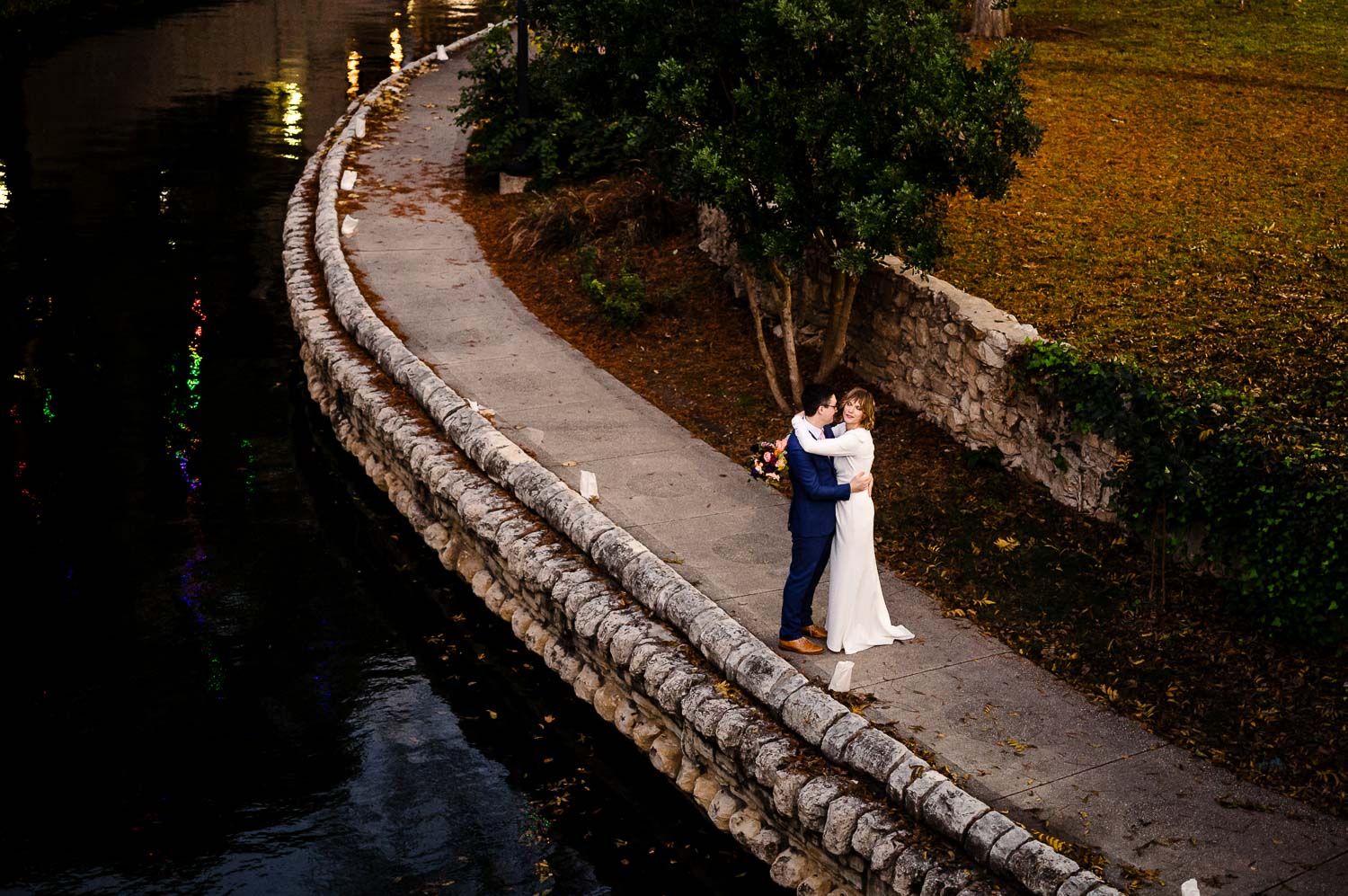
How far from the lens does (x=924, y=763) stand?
21.6 ft

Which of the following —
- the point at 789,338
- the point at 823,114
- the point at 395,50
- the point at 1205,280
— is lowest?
the point at 789,338

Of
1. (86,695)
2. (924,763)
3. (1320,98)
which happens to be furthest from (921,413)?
(1320,98)

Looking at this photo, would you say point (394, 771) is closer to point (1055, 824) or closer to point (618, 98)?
point (1055, 824)

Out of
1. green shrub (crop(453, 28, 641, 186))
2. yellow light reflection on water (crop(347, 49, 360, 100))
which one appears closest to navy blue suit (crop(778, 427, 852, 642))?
green shrub (crop(453, 28, 641, 186))

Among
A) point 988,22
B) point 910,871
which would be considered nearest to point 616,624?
point 910,871

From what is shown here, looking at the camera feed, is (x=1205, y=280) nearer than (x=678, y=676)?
No

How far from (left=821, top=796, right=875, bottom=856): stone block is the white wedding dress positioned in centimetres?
146

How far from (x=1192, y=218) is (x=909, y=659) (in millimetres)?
6703

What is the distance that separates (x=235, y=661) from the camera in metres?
9.57

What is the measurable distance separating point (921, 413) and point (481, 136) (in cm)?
985

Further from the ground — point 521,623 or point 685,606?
point 685,606

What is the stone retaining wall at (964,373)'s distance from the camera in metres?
9.20

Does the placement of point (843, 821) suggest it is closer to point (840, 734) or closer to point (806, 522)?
point (840, 734)

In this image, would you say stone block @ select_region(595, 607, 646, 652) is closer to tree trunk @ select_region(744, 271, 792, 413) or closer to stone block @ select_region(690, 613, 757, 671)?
stone block @ select_region(690, 613, 757, 671)
